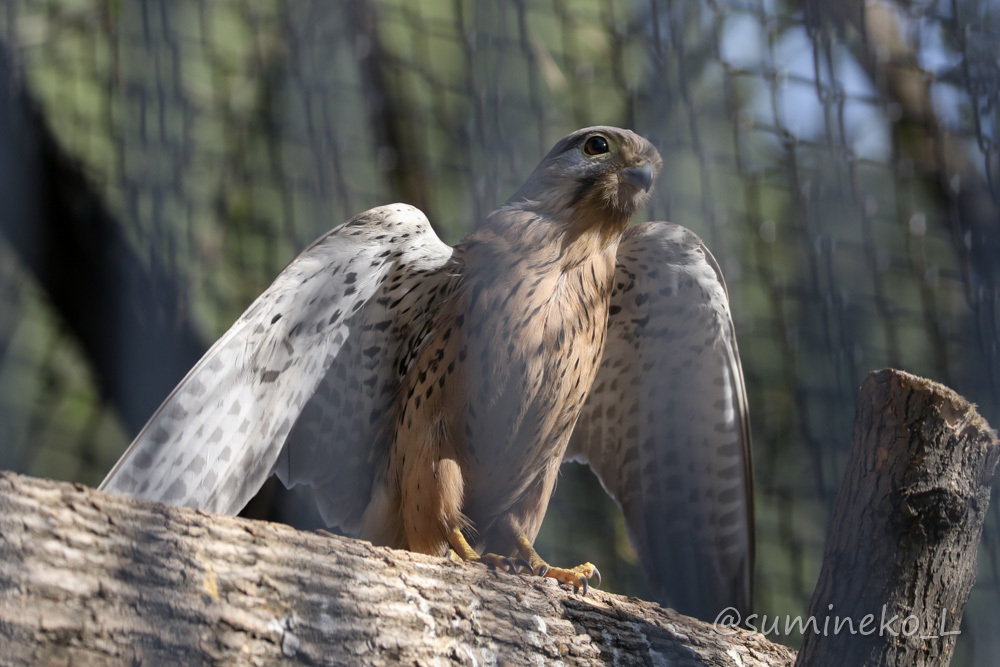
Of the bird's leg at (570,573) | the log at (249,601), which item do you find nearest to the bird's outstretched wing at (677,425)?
the bird's leg at (570,573)

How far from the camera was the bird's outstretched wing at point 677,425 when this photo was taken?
Result: 2451 millimetres

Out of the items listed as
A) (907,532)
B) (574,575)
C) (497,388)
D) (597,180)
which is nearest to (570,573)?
(574,575)

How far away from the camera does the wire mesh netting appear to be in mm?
2562

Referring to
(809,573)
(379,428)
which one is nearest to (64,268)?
(379,428)

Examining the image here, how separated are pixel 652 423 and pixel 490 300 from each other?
76 cm

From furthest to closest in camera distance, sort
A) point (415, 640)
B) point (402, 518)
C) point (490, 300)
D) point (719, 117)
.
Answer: point (719, 117), point (402, 518), point (490, 300), point (415, 640)

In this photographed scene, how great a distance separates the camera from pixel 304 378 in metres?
2.26

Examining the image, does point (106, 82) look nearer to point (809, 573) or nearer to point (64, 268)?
point (64, 268)

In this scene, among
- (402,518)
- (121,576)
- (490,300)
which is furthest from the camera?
(402,518)

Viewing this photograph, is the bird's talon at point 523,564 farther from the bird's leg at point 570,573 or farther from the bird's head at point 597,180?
the bird's head at point 597,180

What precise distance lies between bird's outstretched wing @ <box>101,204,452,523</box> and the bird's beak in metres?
0.50

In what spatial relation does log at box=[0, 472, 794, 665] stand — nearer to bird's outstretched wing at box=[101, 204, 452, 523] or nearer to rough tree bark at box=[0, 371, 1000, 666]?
rough tree bark at box=[0, 371, 1000, 666]

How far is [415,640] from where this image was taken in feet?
4.66

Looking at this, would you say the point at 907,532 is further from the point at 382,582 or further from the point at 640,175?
the point at 640,175
